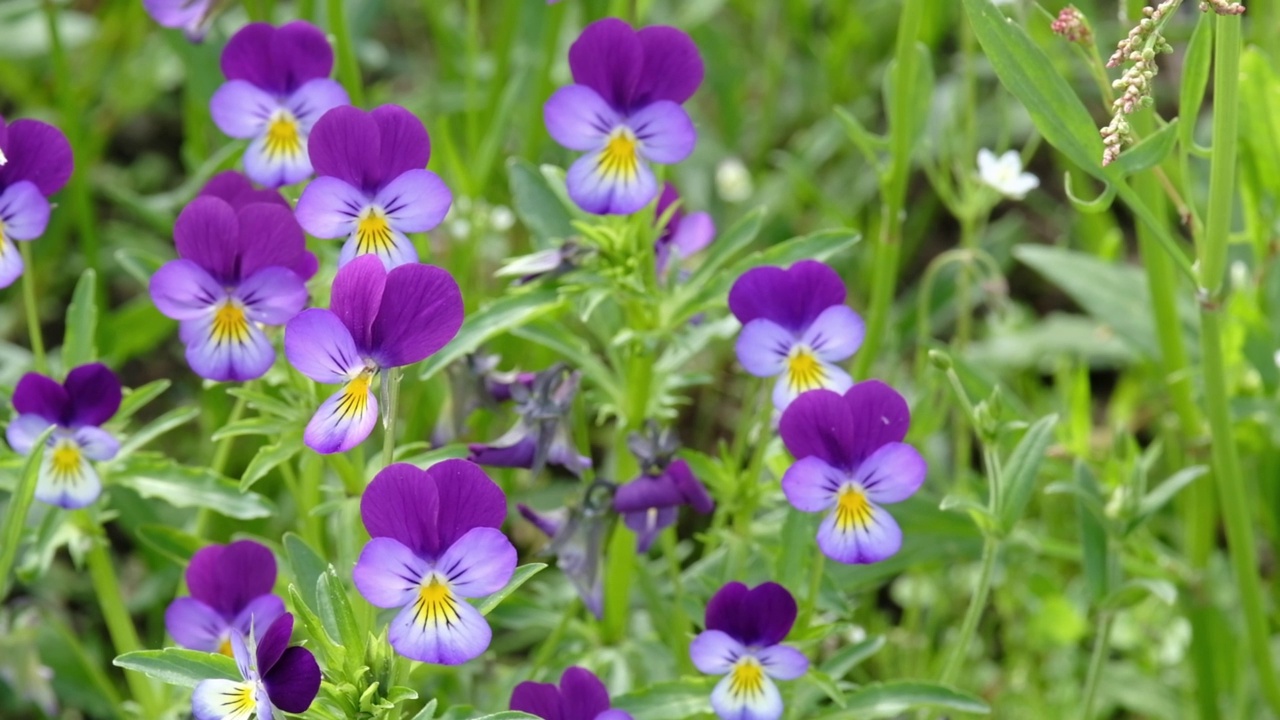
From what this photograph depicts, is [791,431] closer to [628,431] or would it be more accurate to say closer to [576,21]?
[628,431]

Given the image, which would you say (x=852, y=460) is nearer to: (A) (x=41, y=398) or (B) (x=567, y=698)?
(B) (x=567, y=698)

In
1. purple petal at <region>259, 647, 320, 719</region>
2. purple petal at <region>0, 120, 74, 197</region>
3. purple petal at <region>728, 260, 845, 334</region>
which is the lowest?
purple petal at <region>259, 647, 320, 719</region>

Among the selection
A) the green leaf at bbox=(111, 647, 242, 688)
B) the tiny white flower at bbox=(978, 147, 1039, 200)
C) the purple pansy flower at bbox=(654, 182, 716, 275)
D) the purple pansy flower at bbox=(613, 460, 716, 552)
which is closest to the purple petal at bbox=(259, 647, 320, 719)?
the green leaf at bbox=(111, 647, 242, 688)

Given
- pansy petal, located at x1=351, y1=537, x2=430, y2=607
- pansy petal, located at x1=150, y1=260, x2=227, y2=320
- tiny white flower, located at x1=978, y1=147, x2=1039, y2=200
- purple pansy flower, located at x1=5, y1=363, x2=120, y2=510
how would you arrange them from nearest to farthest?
pansy petal, located at x1=351, y1=537, x2=430, y2=607, pansy petal, located at x1=150, y1=260, x2=227, y2=320, purple pansy flower, located at x1=5, y1=363, x2=120, y2=510, tiny white flower, located at x1=978, y1=147, x2=1039, y2=200

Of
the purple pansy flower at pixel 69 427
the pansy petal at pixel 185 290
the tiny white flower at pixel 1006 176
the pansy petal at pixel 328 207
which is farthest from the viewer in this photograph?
the tiny white flower at pixel 1006 176

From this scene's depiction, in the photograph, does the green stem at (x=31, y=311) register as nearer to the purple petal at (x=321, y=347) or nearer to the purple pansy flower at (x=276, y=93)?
the purple pansy flower at (x=276, y=93)

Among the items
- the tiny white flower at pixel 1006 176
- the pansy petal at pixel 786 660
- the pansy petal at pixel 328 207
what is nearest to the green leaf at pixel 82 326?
the pansy petal at pixel 328 207

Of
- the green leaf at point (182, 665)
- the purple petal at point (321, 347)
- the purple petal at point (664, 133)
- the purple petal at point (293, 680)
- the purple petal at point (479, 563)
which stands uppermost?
the purple petal at point (664, 133)

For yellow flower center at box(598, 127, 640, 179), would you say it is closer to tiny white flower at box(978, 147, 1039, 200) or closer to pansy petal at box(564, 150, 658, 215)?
pansy petal at box(564, 150, 658, 215)

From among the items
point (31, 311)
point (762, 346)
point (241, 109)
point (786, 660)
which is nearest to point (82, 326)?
point (31, 311)

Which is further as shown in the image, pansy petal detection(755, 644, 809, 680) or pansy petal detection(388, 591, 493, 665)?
pansy petal detection(755, 644, 809, 680)
